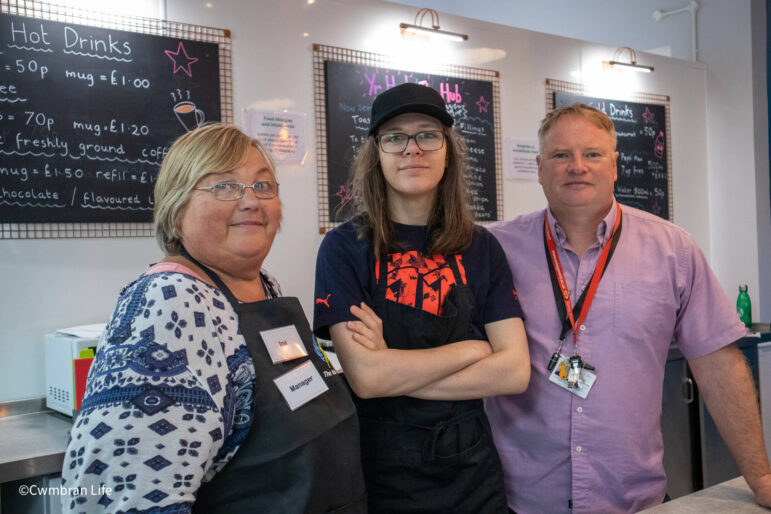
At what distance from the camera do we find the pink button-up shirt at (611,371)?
1562mm

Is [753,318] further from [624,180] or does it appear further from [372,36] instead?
[372,36]

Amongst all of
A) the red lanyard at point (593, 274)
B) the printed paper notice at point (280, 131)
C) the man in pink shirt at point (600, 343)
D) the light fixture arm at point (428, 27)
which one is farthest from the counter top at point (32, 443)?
the light fixture arm at point (428, 27)

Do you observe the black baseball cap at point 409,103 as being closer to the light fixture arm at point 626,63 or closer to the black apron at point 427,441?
the black apron at point 427,441

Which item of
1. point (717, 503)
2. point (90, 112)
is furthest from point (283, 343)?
point (90, 112)

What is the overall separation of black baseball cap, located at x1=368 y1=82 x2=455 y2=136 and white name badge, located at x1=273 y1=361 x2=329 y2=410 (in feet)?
2.17

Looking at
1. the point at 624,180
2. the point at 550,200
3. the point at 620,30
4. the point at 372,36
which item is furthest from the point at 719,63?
the point at 550,200

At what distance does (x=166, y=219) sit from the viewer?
1106mm

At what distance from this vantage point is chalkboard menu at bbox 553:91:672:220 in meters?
4.01

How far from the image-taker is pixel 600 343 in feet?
5.29

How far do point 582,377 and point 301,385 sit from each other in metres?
0.85

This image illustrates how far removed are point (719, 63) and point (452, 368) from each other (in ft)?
13.0

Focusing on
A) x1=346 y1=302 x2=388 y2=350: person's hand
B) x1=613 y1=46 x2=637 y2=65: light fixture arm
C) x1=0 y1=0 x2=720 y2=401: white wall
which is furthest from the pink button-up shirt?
x1=613 y1=46 x2=637 y2=65: light fixture arm

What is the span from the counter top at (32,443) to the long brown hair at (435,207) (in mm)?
1134

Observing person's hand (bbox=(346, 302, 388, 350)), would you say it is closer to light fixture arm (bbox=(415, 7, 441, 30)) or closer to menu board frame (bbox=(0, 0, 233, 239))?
menu board frame (bbox=(0, 0, 233, 239))
